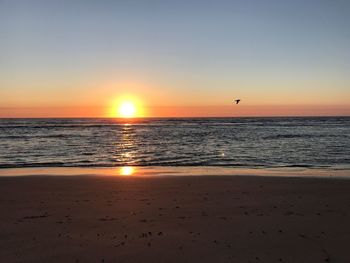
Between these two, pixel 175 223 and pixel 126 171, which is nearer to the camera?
pixel 175 223

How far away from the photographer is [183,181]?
14.0 meters


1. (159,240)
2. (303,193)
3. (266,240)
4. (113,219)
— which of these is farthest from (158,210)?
(303,193)

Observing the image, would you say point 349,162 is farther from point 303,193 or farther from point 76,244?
point 76,244

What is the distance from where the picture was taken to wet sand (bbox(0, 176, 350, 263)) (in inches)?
251

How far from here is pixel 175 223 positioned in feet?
26.4

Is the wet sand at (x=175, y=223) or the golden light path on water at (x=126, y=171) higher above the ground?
the wet sand at (x=175, y=223)

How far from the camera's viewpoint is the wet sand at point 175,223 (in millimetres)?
6387

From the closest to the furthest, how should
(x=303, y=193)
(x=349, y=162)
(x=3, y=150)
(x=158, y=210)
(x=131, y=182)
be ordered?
1. (x=158, y=210)
2. (x=303, y=193)
3. (x=131, y=182)
4. (x=349, y=162)
5. (x=3, y=150)

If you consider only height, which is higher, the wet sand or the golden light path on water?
the wet sand

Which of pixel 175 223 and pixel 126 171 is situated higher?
pixel 175 223

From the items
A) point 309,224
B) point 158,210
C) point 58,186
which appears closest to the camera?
point 309,224

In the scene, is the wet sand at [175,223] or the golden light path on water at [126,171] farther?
the golden light path on water at [126,171]

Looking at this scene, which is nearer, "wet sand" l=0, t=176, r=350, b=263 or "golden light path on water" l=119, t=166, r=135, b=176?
"wet sand" l=0, t=176, r=350, b=263

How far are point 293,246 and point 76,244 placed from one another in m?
3.72
